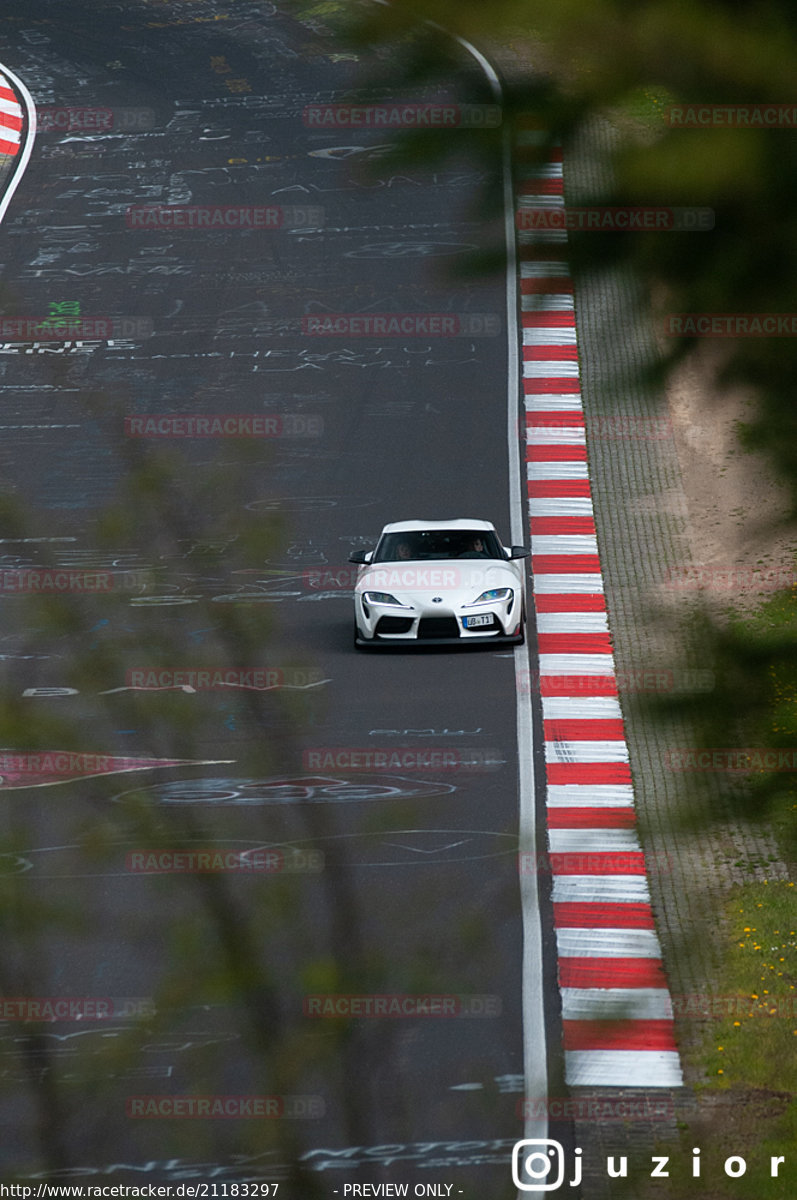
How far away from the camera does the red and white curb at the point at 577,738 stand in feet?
6.42

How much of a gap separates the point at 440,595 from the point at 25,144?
2140 cm

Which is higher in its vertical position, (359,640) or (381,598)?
(381,598)

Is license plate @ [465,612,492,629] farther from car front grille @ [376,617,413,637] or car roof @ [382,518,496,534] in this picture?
car roof @ [382,518,496,534]

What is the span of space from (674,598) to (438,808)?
10.7 meters

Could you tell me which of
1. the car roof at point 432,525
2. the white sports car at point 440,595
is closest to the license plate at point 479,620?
the white sports car at point 440,595

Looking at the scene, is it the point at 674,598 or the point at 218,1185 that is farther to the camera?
the point at 218,1185

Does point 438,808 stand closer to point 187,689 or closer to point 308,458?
point 187,689

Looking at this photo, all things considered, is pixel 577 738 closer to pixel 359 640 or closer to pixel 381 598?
pixel 381 598

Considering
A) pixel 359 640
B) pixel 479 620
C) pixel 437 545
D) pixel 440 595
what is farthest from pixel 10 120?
pixel 479 620

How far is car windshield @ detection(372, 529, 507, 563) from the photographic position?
57.0 feet

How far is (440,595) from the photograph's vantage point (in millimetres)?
16719

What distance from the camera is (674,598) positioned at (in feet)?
8.40

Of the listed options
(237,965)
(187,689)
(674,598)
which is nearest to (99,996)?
(187,689)

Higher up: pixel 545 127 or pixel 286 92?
pixel 545 127
